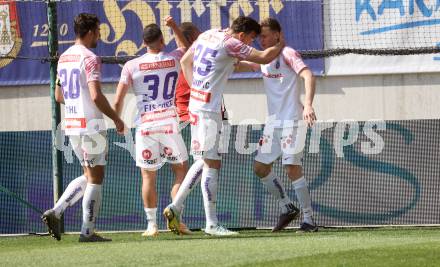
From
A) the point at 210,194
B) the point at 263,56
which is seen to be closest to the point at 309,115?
the point at 263,56

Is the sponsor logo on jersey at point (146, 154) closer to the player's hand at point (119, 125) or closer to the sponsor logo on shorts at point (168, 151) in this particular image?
the sponsor logo on shorts at point (168, 151)

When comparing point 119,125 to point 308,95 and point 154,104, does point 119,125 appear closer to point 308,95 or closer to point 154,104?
point 154,104

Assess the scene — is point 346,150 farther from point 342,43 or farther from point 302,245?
point 342,43

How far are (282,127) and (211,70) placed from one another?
4.37 feet

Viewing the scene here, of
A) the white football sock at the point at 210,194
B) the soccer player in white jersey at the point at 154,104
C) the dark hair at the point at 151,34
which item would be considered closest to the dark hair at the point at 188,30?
the soccer player in white jersey at the point at 154,104

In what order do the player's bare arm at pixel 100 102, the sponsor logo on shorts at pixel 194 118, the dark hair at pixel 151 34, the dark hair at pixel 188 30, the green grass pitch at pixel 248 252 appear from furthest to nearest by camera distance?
the dark hair at pixel 188 30 < the dark hair at pixel 151 34 < the sponsor logo on shorts at pixel 194 118 < the player's bare arm at pixel 100 102 < the green grass pitch at pixel 248 252

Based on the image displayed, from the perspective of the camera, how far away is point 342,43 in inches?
907

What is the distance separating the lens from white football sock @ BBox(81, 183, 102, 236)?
11.0 m

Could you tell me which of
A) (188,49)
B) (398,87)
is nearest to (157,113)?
(188,49)

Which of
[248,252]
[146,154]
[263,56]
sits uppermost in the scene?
[263,56]

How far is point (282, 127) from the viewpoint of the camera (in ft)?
40.5

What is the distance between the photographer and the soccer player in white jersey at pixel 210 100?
11281 mm

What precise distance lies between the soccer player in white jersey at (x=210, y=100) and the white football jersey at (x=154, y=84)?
0.55 m

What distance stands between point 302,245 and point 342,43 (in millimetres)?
13676
